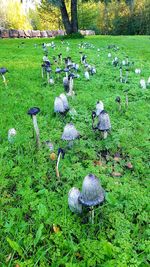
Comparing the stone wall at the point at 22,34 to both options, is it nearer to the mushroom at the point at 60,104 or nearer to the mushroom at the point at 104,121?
the mushroom at the point at 60,104

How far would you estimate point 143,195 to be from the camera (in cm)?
287

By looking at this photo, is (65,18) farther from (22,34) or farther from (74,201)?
(74,201)

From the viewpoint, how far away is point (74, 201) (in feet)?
8.19

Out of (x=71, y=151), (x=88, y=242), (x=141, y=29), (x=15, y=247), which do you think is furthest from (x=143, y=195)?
(x=141, y=29)

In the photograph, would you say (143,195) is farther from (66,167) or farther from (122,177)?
(66,167)

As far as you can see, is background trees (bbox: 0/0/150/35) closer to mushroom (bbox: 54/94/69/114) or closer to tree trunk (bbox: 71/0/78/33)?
tree trunk (bbox: 71/0/78/33)

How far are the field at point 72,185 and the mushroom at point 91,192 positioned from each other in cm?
27

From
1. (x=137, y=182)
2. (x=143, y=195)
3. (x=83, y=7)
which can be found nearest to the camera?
(x=143, y=195)

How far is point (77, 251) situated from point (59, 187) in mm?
794

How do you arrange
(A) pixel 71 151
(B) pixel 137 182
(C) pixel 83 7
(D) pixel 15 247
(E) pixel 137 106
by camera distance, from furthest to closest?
(C) pixel 83 7
(E) pixel 137 106
(A) pixel 71 151
(B) pixel 137 182
(D) pixel 15 247

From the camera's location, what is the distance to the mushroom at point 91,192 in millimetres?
2318

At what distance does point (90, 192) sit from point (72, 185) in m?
0.69

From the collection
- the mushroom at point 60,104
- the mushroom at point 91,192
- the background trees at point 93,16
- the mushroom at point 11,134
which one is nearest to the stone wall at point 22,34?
the background trees at point 93,16

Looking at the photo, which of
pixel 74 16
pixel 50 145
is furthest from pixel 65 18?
pixel 50 145
